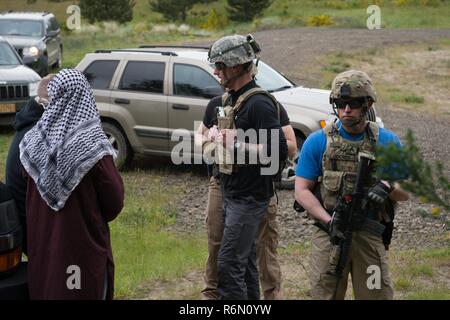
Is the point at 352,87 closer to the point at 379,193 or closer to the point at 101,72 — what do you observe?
the point at 379,193

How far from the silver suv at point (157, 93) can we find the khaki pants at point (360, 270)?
5.91 m

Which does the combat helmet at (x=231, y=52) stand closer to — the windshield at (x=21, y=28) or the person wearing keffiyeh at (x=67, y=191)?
the person wearing keffiyeh at (x=67, y=191)

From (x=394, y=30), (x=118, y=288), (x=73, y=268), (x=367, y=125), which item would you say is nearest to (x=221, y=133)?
(x=367, y=125)

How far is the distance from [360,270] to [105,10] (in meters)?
43.4

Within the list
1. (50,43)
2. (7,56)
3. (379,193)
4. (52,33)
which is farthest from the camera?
(52,33)

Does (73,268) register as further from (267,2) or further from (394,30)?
(267,2)

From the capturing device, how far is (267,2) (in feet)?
154

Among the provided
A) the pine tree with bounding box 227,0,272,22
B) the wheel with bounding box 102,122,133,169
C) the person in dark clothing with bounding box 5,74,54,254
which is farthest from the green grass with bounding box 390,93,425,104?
the pine tree with bounding box 227,0,272,22

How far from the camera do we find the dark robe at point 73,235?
3.81 m

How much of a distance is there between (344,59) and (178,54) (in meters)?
14.3

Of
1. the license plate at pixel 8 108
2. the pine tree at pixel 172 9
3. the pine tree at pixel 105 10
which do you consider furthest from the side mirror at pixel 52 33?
the pine tree at pixel 172 9

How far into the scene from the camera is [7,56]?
14922 millimetres

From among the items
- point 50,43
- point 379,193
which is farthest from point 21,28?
point 379,193

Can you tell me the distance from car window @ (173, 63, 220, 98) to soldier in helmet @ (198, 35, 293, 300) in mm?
5553
